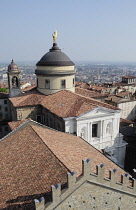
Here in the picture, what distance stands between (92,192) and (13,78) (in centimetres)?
3478

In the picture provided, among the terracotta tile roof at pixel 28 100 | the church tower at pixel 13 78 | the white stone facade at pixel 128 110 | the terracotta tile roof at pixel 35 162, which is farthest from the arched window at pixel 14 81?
the white stone facade at pixel 128 110

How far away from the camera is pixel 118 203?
41.6 feet

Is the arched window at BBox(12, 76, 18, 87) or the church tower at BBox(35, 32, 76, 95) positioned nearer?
the church tower at BBox(35, 32, 76, 95)

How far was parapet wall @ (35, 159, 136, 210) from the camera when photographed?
34.2 ft

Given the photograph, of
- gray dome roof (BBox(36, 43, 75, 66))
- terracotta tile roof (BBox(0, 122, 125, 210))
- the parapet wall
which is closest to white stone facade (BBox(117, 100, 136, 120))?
gray dome roof (BBox(36, 43, 75, 66))

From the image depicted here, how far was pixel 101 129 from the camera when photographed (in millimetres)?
25609

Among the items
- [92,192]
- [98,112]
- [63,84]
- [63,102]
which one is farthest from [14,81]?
[92,192]

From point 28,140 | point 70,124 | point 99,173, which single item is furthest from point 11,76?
point 99,173

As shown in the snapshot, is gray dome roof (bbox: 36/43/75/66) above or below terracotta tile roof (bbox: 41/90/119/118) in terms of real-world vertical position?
above

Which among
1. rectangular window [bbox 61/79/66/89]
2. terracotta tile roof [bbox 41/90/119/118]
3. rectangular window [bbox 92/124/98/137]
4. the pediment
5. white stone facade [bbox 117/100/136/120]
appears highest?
rectangular window [bbox 61/79/66/89]

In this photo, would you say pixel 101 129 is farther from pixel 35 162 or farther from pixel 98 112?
pixel 35 162

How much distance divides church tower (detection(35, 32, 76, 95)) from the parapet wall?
22537 mm

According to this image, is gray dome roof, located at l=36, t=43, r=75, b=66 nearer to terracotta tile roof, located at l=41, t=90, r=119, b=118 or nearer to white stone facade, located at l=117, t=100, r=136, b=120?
terracotta tile roof, located at l=41, t=90, r=119, b=118

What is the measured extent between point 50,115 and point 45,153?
13061mm
